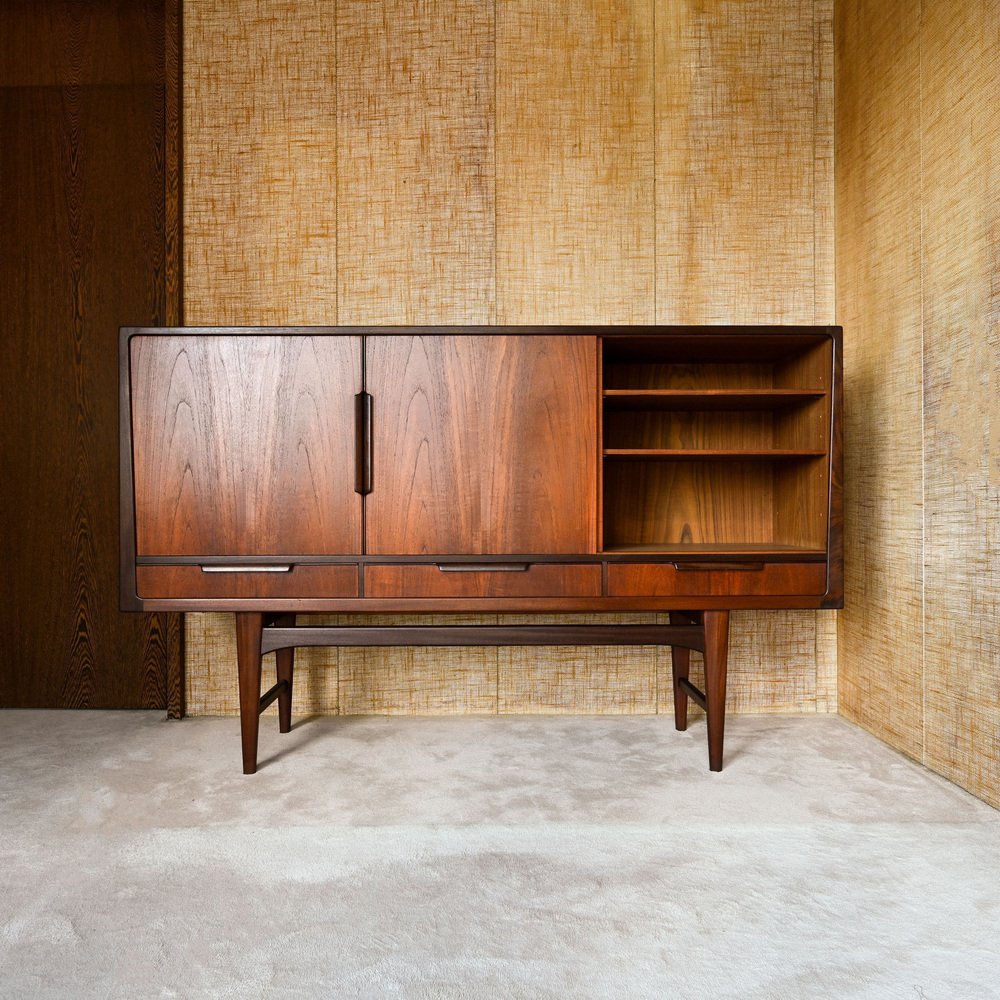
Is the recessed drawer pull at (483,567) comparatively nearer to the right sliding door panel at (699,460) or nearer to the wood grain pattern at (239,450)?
the wood grain pattern at (239,450)

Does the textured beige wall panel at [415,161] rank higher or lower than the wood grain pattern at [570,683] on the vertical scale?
higher

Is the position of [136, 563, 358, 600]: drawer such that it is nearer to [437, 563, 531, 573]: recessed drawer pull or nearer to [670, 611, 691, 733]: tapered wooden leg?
[437, 563, 531, 573]: recessed drawer pull

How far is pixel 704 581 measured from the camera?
1819mm

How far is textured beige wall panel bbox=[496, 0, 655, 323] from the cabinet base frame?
3.45 feet

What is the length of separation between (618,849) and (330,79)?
241 cm

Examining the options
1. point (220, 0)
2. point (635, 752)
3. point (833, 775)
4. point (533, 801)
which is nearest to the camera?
point (533, 801)

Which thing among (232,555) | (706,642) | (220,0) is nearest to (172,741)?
(232,555)

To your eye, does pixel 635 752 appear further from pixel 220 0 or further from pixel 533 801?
pixel 220 0

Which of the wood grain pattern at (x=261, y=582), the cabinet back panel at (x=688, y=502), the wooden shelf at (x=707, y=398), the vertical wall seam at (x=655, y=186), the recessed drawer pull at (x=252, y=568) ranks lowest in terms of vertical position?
the wood grain pattern at (x=261, y=582)

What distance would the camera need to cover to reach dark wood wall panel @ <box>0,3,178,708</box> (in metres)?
2.44

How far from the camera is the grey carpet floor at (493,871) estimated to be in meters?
1.05

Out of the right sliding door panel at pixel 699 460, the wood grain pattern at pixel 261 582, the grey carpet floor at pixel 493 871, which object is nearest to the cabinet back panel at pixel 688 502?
the right sliding door panel at pixel 699 460

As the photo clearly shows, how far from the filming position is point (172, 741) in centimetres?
211

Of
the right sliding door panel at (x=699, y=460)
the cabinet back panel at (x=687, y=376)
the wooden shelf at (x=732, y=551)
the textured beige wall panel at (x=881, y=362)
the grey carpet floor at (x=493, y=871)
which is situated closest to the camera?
the grey carpet floor at (x=493, y=871)
